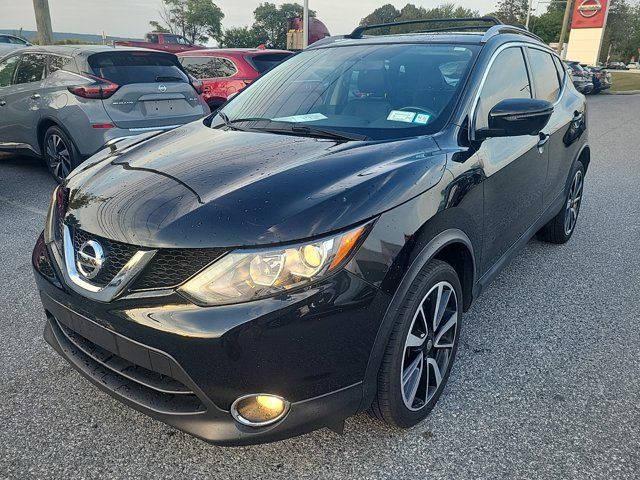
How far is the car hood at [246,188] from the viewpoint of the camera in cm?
175

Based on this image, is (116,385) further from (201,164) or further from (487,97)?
(487,97)

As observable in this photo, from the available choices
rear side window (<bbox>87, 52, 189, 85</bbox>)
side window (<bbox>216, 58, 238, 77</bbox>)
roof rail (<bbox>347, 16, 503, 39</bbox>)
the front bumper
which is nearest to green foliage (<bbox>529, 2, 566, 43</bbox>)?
side window (<bbox>216, 58, 238, 77</bbox>)

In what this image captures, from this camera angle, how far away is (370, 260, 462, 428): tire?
77.7 inches

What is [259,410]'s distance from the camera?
1.80 meters

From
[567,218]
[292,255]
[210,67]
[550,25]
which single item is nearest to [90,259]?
[292,255]

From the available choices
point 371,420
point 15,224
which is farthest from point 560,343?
point 15,224

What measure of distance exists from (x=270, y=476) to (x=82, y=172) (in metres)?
1.64

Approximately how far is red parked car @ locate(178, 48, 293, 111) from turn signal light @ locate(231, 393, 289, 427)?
7199mm

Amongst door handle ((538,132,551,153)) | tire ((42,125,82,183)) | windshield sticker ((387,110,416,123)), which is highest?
windshield sticker ((387,110,416,123))

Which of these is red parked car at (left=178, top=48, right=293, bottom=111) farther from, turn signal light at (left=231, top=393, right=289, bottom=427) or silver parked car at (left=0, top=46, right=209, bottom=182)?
turn signal light at (left=231, top=393, right=289, bottom=427)

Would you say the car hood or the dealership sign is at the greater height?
the dealership sign

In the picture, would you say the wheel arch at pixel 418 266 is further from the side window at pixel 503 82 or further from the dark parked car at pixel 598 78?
the dark parked car at pixel 598 78

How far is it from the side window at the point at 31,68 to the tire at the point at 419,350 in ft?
19.7

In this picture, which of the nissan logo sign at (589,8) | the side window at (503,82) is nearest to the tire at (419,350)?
the side window at (503,82)
